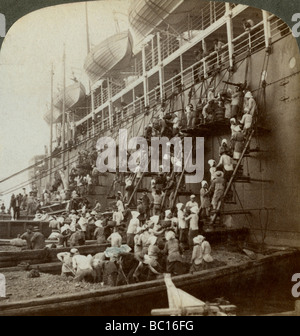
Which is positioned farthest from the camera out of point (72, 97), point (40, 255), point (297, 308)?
point (72, 97)

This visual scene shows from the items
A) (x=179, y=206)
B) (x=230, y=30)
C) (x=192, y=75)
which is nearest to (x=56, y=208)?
(x=179, y=206)

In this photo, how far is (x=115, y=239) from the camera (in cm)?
369

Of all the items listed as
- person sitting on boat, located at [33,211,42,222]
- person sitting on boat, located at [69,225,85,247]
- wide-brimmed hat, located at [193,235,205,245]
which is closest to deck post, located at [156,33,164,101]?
wide-brimmed hat, located at [193,235,205,245]

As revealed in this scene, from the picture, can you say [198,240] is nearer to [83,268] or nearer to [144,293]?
[144,293]

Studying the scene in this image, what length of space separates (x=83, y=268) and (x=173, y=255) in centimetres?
84

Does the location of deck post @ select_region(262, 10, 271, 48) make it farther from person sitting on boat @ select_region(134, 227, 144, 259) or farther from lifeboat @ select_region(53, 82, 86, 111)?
person sitting on boat @ select_region(134, 227, 144, 259)

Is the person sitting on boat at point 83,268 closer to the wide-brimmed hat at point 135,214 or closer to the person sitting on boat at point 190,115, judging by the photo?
the wide-brimmed hat at point 135,214

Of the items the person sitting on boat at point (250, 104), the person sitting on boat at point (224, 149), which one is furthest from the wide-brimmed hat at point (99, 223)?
the person sitting on boat at point (250, 104)

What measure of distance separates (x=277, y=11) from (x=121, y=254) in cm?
276

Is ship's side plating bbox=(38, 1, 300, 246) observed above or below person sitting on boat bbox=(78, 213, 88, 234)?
above

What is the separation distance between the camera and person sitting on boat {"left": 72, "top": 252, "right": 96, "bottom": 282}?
3455 millimetres

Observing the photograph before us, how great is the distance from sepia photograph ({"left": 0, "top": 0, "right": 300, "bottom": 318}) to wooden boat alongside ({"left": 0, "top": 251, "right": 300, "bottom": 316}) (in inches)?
0.5

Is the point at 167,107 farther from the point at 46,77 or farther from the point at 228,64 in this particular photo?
the point at 46,77
